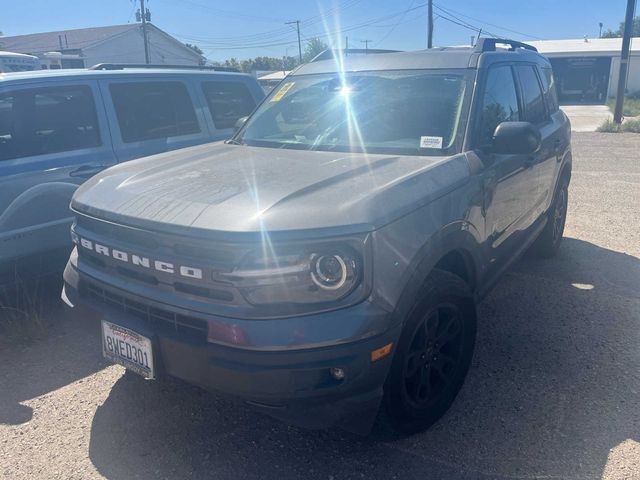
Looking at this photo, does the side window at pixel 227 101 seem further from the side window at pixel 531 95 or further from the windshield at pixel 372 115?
the side window at pixel 531 95

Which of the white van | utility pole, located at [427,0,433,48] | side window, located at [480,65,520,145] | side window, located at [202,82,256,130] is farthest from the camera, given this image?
utility pole, located at [427,0,433,48]

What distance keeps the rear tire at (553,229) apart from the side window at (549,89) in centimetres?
72

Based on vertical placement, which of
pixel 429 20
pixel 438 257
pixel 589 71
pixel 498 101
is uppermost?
pixel 429 20

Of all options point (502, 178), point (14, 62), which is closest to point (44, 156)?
point (502, 178)

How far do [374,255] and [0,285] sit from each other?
10.3 ft

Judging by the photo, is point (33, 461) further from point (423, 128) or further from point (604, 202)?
point (604, 202)

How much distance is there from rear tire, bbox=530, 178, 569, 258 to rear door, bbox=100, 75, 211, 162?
3352mm

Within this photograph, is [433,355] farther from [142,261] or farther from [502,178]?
[142,261]

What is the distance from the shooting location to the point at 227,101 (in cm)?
581

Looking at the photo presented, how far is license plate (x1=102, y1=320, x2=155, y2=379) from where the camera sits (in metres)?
2.52

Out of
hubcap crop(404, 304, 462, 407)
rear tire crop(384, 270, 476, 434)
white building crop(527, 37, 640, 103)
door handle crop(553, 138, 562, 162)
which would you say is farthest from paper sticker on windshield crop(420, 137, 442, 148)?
white building crop(527, 37, 640, 103)

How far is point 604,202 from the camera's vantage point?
794 cm

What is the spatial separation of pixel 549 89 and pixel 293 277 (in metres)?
4.13

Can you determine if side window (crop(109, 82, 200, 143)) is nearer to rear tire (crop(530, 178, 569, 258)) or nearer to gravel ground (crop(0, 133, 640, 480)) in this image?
gravel ground (crop(0, 133, 640, 480))
